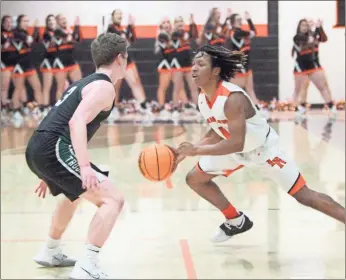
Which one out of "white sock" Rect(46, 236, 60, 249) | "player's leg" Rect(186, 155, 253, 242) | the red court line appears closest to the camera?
"player's leg" Rect(186, 155, 253, 242)

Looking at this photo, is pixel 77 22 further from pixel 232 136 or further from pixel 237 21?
pixel 232 136

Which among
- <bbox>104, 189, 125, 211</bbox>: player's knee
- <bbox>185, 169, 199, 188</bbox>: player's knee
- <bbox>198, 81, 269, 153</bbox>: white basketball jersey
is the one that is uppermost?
<bbox>198, 81, 269, 153</bbox>: white basketball jersey

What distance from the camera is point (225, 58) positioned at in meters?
1.21

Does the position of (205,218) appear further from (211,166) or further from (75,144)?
(75,144)

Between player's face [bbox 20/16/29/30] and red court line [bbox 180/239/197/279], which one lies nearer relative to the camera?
player's face [bbox 20/16/29/30]

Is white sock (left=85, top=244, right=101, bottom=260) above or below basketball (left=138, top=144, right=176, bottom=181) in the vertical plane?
below

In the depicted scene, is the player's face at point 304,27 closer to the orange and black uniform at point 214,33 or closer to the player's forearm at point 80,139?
the orange and black uniform at point 214,33

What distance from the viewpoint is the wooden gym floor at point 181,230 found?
386cm

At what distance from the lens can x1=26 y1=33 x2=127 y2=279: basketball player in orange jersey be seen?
117cm

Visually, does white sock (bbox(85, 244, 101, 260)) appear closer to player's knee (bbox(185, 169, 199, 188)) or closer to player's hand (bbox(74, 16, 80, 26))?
player's hand (bbox(74, 16, 80, 26))

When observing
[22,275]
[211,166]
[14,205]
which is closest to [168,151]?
[211,166]

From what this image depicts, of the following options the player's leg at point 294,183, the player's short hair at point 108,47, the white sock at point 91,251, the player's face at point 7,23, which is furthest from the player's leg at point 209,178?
the player's short hair at point 108,47

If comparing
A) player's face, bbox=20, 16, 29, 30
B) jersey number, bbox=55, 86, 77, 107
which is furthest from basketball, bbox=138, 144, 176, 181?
player's face, bbox=20, 16, 29, 30

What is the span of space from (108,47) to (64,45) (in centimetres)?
64
